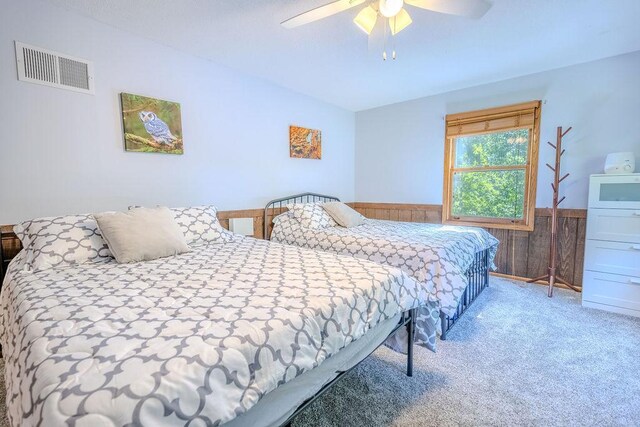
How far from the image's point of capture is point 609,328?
2.27m

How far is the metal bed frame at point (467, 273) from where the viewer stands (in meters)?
2.20

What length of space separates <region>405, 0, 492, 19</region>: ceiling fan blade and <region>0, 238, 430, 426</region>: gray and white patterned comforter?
1528 millimetres

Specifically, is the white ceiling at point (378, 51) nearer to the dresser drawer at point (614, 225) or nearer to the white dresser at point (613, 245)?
the white dresser at point (613, 245)

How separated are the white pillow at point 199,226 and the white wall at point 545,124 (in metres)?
2.74

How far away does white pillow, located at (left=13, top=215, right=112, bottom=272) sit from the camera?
5.43 ft

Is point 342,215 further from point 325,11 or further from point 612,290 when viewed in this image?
point 612,290

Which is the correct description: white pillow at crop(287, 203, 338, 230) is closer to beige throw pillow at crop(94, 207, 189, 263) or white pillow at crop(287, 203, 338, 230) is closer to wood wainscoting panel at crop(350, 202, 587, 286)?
beige throw pillow at crop(94, 207, 189, 263)

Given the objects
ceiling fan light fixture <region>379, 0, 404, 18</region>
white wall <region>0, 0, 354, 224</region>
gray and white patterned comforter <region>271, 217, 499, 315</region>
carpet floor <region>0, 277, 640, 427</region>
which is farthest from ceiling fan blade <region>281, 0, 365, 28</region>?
carpet floor <region>0, 277, 640, 427</region>

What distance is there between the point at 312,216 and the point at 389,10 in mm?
1985

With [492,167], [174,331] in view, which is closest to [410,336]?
[174,331]

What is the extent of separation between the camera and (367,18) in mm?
1913

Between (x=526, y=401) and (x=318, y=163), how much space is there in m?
3.25

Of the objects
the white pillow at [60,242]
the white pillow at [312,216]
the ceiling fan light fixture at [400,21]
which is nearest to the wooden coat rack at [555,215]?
the ceiling fan light fixture at [400,21]

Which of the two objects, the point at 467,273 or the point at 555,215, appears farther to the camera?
the point at 555,215
